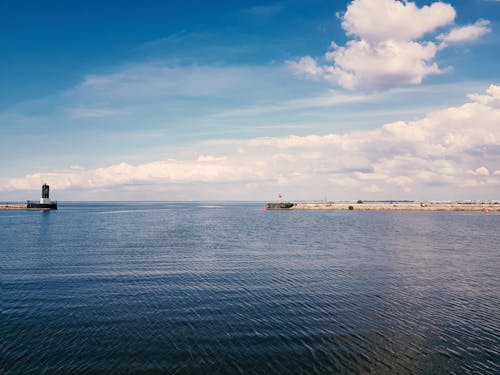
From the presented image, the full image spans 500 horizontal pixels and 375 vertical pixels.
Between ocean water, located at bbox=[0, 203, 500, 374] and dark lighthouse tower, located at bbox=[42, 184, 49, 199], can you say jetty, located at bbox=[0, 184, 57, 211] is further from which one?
ocean water, located at bbox=[0, 203, 500, 374]

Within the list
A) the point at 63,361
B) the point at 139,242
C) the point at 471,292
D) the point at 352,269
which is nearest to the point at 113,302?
the point at 63,361

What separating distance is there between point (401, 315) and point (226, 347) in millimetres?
13201

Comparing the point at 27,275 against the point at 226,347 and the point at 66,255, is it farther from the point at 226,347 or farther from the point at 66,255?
the point at 226,347

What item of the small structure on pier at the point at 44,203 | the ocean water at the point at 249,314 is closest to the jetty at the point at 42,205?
the small structure on pier at the point at 44,203

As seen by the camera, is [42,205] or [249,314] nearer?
[249,314]

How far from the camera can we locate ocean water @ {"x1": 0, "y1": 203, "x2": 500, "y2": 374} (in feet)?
58.4

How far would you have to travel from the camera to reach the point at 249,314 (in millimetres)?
24797

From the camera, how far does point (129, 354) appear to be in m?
18.4

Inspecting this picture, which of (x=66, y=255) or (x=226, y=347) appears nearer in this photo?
(x=226, y=347)

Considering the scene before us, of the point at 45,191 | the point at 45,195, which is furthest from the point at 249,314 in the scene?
the point at 45,195

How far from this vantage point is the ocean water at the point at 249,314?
58.4 ft

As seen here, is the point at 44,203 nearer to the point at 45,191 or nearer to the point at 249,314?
the point at 45,191

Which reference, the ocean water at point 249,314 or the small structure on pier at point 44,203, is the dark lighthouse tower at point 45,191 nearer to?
the small structure on pier at point 44,203

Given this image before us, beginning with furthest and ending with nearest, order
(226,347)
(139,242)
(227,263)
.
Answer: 1. (139,242)
2. (227,263)
3. (226,347)
